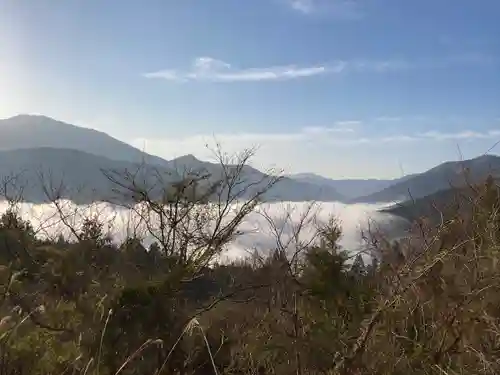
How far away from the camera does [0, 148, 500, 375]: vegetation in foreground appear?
7.70ft

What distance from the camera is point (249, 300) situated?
8.54 m

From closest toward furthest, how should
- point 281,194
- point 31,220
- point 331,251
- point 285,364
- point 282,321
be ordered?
point 285,364 → point 282,321 → point 331,251 → point 281,194 → point 31,220

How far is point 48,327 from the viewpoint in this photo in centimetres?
459

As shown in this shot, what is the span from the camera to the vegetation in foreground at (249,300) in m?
2.35

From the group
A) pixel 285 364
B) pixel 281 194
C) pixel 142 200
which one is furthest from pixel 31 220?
pixel 285 364

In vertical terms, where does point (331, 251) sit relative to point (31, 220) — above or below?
below

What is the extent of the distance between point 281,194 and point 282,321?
7.04 m

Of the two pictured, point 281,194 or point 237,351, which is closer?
point 237,351

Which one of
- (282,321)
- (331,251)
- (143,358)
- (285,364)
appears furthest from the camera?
(331,251)

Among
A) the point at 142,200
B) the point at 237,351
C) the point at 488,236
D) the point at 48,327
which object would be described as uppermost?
the point at 142,200

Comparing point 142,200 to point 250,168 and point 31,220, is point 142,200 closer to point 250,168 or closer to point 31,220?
point 250,168

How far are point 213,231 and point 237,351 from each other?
3.19 m

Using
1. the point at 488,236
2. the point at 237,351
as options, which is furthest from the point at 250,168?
the point at 488,236

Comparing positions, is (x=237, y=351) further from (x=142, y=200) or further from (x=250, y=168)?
(x=250, y=168)
